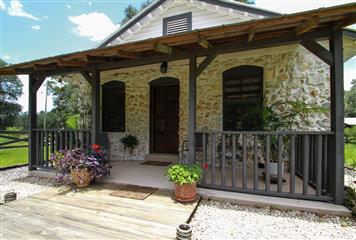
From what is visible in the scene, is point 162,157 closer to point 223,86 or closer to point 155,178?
point 155,178

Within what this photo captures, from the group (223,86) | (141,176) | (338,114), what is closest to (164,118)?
(223,86)

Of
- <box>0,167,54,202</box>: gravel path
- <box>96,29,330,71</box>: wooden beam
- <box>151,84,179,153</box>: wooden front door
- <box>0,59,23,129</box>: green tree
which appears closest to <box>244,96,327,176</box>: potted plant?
<box>96,29,330,71</box>: wooden beam

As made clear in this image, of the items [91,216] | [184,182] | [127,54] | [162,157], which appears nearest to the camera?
[91,216]

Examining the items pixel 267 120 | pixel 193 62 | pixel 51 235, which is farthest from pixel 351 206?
pixel 51 235

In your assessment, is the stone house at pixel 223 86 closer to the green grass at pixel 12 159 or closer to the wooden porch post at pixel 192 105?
the wooden porch post at pixel 192 105

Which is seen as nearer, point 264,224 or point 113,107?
point 264,224

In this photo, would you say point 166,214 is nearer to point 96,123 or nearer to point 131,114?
point 96,123

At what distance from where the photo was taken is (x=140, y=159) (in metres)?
6.16

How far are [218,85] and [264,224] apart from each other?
3559mm

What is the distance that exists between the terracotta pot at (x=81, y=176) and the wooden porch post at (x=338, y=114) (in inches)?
157

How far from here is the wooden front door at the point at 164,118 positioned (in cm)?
598

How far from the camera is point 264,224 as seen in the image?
248 centimetres

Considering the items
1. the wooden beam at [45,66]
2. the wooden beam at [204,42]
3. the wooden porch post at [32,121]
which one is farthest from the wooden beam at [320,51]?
the wooden porch post at [32,121]

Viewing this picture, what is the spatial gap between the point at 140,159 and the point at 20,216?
3.66 meters
